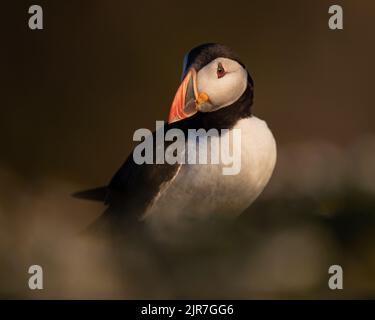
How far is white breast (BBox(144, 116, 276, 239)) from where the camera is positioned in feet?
8.68

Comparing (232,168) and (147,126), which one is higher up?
(147,126)

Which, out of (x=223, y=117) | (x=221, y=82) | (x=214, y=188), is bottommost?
(x=214, y=188)

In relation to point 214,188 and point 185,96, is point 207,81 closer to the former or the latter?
point 185,96

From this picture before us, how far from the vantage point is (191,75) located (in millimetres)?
2533

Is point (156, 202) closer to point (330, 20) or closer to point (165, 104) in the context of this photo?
point (165, 104)

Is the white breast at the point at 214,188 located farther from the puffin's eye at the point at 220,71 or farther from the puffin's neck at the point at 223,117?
the puffin's eye at the point at 220,71

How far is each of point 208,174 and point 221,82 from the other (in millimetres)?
375

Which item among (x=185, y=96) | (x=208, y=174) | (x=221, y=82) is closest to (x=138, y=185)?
(x=208, y=174)

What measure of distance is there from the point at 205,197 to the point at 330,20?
4.14ft

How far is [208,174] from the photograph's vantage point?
2633mm

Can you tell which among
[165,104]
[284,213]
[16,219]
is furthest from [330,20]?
[16,219]

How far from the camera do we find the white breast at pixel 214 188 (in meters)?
2.64

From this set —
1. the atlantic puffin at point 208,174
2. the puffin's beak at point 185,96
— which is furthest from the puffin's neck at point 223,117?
the puffin's beak at point 185,96

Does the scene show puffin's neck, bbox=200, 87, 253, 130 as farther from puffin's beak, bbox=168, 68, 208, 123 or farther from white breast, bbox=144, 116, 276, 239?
puffin's beak, bbox=168, 68, 208, 123
